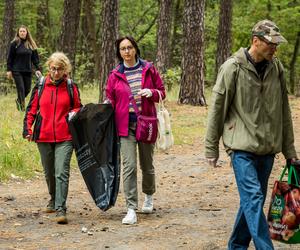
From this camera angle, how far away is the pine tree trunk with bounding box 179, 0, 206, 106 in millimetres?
17219

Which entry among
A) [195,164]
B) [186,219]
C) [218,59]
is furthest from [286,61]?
[186,219]

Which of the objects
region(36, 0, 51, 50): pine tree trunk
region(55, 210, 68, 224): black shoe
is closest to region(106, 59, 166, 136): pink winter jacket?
region(55, 210, 68, 224): black shoe

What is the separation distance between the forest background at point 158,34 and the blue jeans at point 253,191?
18.4ft

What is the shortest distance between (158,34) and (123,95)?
51.5ft

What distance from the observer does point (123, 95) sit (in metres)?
7.08

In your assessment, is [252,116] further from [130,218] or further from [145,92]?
[130,218]

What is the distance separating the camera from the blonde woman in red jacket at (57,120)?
7258 millimetres

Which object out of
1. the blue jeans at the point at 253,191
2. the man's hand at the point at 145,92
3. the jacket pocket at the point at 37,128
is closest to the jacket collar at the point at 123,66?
the man's hand at the point at 145,92

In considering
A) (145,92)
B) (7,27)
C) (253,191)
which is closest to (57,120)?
(145,92)

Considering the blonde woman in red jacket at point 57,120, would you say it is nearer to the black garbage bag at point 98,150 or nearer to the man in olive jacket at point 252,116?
the black garbage bag at point 98,150

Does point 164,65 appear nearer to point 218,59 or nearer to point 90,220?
point 218,59

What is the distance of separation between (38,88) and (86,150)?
3.06 feet

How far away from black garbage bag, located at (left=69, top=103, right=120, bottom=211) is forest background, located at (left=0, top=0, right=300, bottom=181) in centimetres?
309

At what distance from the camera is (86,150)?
23.9 feet
